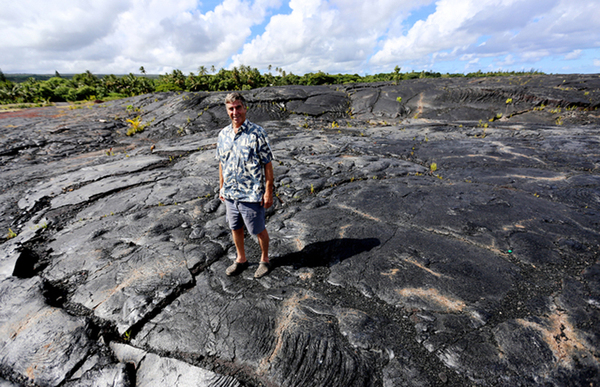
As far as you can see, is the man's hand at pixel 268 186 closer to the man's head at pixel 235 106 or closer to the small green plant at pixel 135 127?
the man's head at pixel 235 106

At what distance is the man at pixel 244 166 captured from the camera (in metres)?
2.71

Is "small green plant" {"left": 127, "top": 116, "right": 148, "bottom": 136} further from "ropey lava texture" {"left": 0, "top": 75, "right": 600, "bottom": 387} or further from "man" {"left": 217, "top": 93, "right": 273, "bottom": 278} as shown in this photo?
"man" {"left": 217, "top": 93, "right": 273, "bottom": 278}

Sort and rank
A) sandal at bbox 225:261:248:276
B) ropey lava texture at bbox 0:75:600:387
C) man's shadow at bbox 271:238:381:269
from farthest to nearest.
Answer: man's shadow at bbox 271:238:381:269
sandal at bbox 225:261:248:276
ropey lava texture at bbox 0:75:600:387

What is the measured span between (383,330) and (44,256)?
14.8 feet

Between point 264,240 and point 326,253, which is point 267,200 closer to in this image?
point 264,240

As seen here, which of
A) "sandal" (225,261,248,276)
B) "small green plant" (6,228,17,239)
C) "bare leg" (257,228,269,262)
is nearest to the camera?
"bare leg" (257,228,269,262)

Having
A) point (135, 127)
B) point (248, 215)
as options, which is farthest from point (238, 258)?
point (135, 127)

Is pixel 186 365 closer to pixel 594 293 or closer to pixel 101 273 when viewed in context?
pixel 101 273

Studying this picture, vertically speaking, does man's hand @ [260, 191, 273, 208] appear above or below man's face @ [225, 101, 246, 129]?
below

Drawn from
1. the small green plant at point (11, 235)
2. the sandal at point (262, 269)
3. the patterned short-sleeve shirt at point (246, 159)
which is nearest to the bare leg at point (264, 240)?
the sandal at point (262, 269)

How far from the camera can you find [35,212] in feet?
17.2

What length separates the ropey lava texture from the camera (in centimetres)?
217

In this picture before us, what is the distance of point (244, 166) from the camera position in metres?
2.76

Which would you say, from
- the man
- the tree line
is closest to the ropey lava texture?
the man
